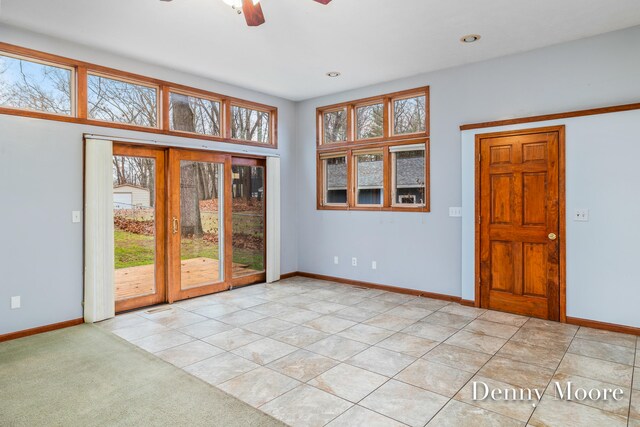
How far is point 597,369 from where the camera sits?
9.92ft

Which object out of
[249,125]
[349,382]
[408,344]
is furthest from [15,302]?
[408,344]

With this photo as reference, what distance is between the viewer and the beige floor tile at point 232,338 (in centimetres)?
356

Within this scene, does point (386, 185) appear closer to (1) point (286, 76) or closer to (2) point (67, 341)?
(1) point (286, 76)

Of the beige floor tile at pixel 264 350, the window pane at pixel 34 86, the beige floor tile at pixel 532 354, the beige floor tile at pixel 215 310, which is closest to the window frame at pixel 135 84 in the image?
the window pane at pixel 34 86

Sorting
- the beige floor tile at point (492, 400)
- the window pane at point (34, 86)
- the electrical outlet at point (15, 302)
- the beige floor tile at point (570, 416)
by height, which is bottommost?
the beige floor tile at point (570, 416)

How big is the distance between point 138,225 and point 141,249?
1.04 ft

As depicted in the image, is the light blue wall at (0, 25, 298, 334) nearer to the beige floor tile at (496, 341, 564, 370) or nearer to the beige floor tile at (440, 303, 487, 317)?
the beige floor tile at (440, 303, 487, 317)

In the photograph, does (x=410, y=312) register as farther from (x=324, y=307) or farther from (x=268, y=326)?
(x=268, y=326)

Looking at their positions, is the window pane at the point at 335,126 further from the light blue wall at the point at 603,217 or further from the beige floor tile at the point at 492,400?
the beige floor tile at the point at 492,400

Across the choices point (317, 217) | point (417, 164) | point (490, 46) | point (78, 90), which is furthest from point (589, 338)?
point (78, 90)

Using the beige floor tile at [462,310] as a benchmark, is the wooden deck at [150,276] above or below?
above

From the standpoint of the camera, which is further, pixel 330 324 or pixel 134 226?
pixel 134 226

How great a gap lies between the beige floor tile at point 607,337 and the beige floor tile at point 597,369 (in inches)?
23.3

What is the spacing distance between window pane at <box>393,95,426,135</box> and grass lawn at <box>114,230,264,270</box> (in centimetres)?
329
